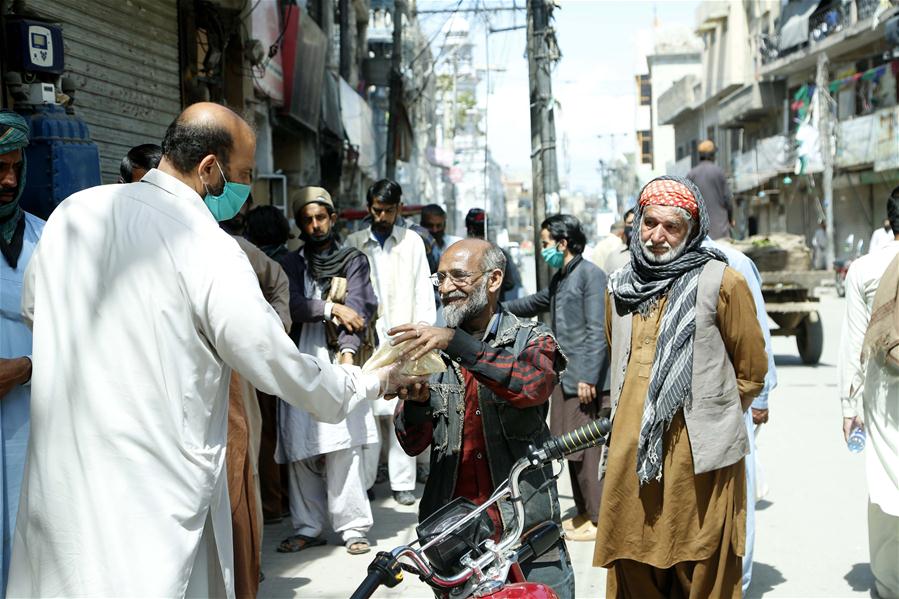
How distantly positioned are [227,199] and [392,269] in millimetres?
4170

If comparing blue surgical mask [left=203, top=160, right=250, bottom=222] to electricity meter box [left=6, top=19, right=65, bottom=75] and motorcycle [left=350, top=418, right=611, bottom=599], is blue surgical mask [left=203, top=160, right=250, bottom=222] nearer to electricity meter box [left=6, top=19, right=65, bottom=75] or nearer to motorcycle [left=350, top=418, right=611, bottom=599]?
motorcycle [left=350, top=418, right=611, bottom=599]

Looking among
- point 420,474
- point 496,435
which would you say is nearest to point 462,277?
point 496,435

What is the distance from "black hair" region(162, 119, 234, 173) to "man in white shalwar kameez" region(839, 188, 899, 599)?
10.5 ft

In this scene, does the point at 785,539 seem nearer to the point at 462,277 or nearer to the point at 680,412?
the point at 680,412

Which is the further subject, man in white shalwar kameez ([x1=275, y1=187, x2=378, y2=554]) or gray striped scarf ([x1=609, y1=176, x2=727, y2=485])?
man in white shalwar kameez ([x1=275, y1=187, x2=378, y2=554])

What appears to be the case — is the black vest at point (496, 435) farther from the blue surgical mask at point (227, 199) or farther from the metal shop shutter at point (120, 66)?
the metal shop shutter at point (120, 66)

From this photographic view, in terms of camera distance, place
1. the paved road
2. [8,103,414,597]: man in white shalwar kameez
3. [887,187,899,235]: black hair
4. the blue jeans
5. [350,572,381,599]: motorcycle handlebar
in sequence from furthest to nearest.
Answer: the paved road < [887,187,899,235]: black hair < the blue jeans < [8,103,414,597]: man in white shalwar kameez < [350,572,381,599]: motorcycle handlebar

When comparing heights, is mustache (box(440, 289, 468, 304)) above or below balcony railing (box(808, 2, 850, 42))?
below

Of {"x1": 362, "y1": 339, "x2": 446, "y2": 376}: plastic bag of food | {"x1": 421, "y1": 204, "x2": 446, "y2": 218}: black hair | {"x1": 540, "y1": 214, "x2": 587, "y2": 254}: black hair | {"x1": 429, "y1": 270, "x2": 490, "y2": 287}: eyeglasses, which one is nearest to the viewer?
{"x1": 362, "y1": 339, "x2": 446, "y2": 376}: plastic bag of food

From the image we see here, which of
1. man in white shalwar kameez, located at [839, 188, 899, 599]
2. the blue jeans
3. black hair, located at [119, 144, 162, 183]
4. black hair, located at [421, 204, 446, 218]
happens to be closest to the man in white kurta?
black hair, located at [421, 204, 446, 218]

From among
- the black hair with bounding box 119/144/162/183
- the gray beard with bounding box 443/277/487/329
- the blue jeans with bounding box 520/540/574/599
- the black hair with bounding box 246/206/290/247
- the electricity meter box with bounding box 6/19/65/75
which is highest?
the electricity meter box with bounding box 6/19/65/75

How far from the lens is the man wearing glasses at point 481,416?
3.46m

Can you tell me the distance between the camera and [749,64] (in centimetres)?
4734

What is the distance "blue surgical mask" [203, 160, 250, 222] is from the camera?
114 inches
